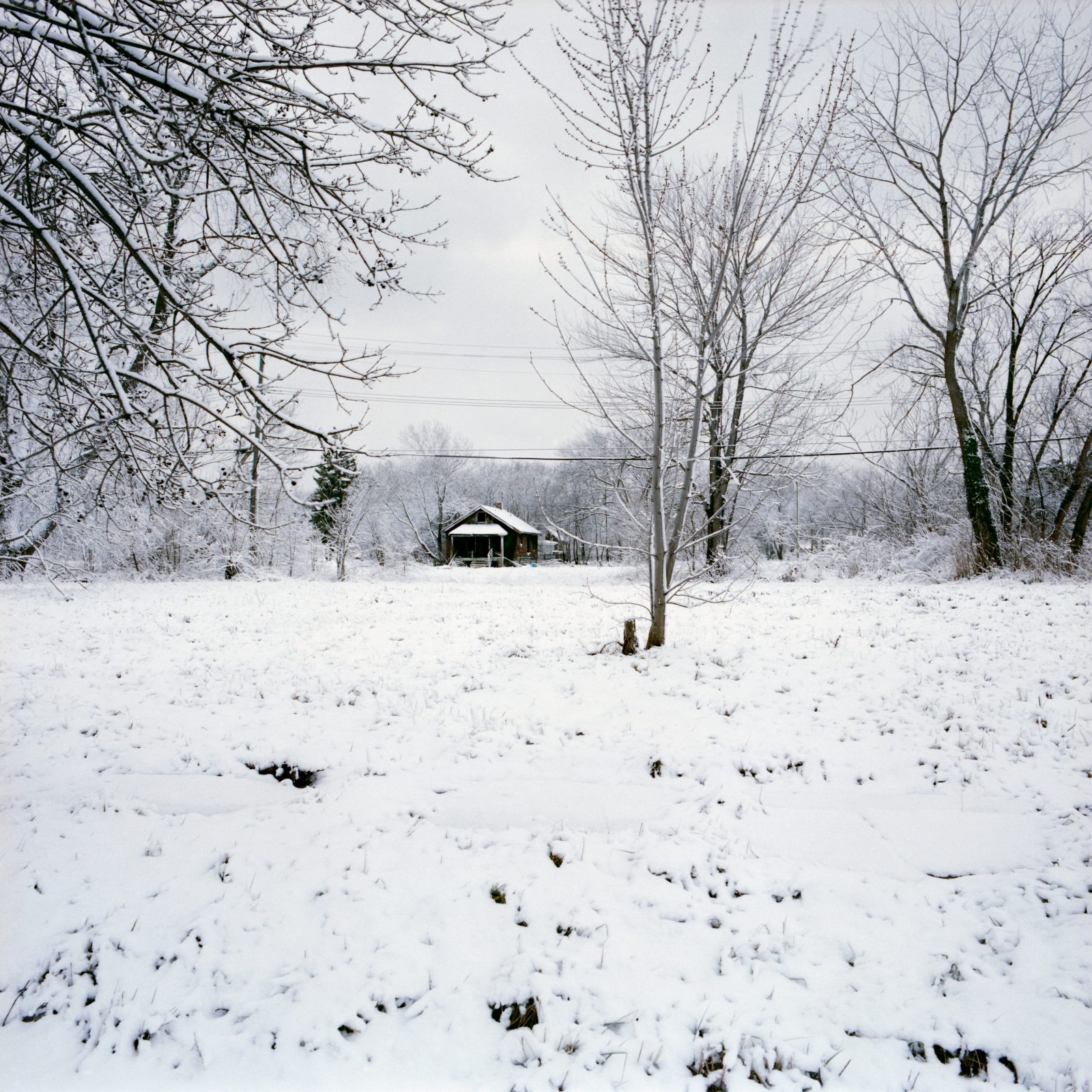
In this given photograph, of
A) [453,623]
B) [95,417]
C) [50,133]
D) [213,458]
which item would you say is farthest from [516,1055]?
[453,623]

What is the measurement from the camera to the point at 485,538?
48.0 metres

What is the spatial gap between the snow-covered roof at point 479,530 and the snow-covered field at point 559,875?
39171 mm

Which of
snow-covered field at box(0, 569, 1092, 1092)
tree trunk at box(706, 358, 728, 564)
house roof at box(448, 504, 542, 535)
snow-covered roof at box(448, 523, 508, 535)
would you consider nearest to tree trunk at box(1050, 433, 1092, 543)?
tree trunk at box(706, 358, 728, 564)

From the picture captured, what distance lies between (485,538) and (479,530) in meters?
1.99

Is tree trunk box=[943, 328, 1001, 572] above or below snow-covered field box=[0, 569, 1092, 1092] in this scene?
above

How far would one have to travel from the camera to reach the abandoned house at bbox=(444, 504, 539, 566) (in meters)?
45.8

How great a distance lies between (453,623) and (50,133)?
726cm

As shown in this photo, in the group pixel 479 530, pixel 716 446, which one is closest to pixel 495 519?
pixel 479 530

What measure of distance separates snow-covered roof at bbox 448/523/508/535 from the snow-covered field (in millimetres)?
39171

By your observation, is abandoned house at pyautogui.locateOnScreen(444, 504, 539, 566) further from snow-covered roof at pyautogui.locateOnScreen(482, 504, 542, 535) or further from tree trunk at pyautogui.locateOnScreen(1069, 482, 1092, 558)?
tree trunk at pyautogui.locateOnScreen(1069, 482, 1092, 558)

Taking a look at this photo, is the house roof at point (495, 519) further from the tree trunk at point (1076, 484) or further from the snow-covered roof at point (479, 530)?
the tree trunk at point (1076, 484)

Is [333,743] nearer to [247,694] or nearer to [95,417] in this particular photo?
[247,694]

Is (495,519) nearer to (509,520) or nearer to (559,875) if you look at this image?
(509,520)

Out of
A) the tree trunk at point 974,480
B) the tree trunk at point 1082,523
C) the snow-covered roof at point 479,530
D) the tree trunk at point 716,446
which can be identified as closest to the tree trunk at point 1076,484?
the tree trunk at point 1082,523
